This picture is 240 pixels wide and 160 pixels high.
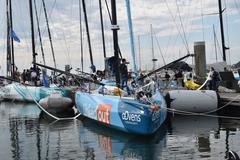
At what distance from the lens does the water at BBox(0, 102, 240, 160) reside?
12.7 meters

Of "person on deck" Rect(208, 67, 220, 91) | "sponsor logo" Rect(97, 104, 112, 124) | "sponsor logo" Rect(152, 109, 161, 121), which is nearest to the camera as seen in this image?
"sponsor logo" Rect(152, 109, 161, 121)

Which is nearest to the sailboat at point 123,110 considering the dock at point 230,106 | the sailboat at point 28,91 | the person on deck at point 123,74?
the person on deck at point 123,74

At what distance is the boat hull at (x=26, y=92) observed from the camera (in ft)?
98.8

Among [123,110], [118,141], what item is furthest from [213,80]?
[118,141]

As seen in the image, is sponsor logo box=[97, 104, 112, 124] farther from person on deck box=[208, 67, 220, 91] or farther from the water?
person on deck box=[208, 67, 220, 91]

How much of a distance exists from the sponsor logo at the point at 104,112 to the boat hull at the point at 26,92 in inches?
411

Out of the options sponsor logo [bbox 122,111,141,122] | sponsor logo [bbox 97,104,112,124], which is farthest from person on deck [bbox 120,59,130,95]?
sponsor logo [bbox 122,111,141,122]

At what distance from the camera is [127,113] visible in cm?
1520

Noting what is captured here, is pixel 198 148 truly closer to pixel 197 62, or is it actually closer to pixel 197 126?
pixel 197 126

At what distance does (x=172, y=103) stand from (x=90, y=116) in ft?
13.3

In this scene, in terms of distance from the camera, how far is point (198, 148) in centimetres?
1325

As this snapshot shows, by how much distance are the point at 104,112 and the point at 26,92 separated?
1896 cm

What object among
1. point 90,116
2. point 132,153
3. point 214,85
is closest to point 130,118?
point 132,153

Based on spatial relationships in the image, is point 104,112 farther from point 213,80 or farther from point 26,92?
point 26,92
